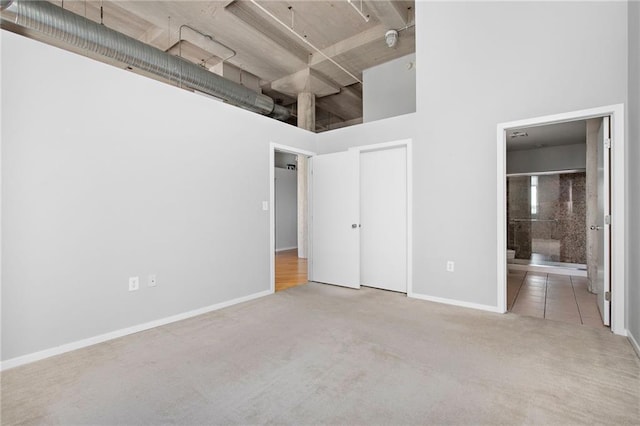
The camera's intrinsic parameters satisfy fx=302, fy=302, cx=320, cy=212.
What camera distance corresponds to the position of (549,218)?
6.38 m

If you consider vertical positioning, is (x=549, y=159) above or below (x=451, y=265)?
above

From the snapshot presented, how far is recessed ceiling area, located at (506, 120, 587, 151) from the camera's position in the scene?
468cm

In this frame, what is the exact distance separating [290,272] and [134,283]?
Answer: 9.91 feet

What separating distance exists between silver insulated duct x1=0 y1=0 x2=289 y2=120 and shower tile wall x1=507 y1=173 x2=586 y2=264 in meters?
6.14

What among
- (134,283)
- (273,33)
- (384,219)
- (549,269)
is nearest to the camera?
(134,283)

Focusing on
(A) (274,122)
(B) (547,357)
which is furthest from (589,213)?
(A) (274,122)

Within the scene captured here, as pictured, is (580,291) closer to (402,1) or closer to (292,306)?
(292,306)

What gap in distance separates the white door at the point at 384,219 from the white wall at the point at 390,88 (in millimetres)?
1715

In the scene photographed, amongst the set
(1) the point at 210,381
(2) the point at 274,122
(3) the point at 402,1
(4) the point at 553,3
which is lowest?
(1) the point at 210,381

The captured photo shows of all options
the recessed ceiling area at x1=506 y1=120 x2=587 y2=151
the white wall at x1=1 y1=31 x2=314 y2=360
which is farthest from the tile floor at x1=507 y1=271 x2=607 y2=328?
the white wall at x1=1 y1=31 x2=314 y2=360

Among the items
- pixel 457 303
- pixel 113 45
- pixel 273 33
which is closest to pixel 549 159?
pixel 457 303

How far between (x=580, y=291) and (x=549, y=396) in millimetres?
3252

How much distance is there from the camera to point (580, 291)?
4.14 metres

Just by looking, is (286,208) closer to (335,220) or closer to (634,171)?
(335,220)
